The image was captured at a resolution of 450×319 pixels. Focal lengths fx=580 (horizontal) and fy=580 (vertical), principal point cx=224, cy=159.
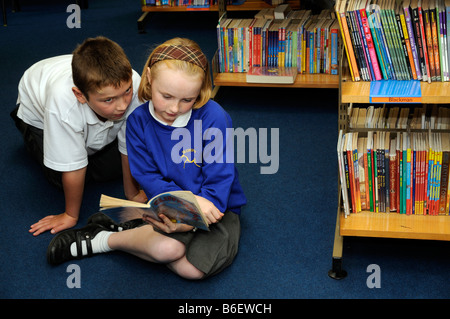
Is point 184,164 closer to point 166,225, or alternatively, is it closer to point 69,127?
point 166,225

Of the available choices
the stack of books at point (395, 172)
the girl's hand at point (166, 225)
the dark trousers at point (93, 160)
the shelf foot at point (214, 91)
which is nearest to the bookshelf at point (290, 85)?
the shelf foot at point (214, 91)

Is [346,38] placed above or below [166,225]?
above

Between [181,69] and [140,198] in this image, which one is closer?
[181,69]

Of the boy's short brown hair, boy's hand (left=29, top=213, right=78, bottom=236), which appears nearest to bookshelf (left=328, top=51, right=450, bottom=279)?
the boy's short brown hair

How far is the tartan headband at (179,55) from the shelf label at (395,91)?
19.1 inches

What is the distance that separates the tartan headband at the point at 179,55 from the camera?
163 cm

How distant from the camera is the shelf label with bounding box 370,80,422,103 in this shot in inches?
60.4

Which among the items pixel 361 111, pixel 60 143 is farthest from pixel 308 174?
pixel 60 143

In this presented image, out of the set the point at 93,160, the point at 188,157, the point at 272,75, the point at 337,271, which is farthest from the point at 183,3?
the point at 337,271

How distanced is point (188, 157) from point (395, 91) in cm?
63

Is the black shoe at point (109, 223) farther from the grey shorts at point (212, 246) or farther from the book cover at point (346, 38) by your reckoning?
the book cover at point (346, 38)

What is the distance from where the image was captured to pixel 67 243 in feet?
6.10

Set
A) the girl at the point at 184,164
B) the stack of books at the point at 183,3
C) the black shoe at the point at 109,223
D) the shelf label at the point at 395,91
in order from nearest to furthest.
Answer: the shelf label at the point at 395,91
the girl at the point at 184,164
the black shoe at the point at 109,223
the stack of books at the point at 183,3

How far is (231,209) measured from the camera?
1878mm
